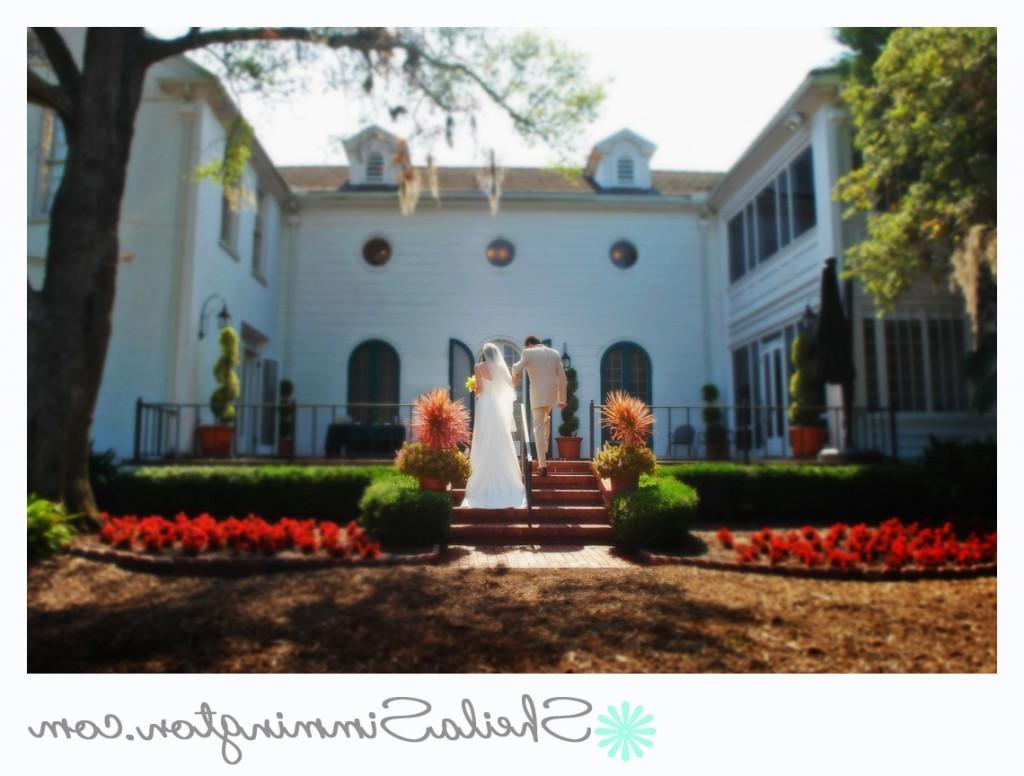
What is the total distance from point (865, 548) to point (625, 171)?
244 centimetres

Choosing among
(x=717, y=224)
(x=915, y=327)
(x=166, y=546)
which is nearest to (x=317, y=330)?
(x=166, y=546)

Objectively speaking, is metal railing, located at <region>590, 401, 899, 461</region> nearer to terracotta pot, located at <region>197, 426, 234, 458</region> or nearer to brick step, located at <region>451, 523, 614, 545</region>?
brick step, located at <region>451, 523, 614, 545</region>

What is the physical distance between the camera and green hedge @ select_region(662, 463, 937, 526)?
3.90m

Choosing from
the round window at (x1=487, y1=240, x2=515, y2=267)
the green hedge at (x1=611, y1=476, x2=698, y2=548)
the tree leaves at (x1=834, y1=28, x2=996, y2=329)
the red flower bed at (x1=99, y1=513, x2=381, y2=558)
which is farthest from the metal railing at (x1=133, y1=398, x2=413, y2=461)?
the tree leaves at (x1=834, y1=28, x2=996, y2=329)

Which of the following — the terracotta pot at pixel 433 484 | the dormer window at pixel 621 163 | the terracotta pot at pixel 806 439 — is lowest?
the terracotta pot at pixel 433 484

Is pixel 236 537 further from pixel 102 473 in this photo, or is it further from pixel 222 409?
pixel 102 473

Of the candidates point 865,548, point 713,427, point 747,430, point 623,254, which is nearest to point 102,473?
point 623,254

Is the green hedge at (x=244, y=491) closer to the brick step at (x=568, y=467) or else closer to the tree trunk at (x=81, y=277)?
the tree trunk at (x=81, y=277)

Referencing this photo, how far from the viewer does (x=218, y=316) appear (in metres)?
5.73

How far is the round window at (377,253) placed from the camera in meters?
4.02

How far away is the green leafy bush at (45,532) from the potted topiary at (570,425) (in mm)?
2433
